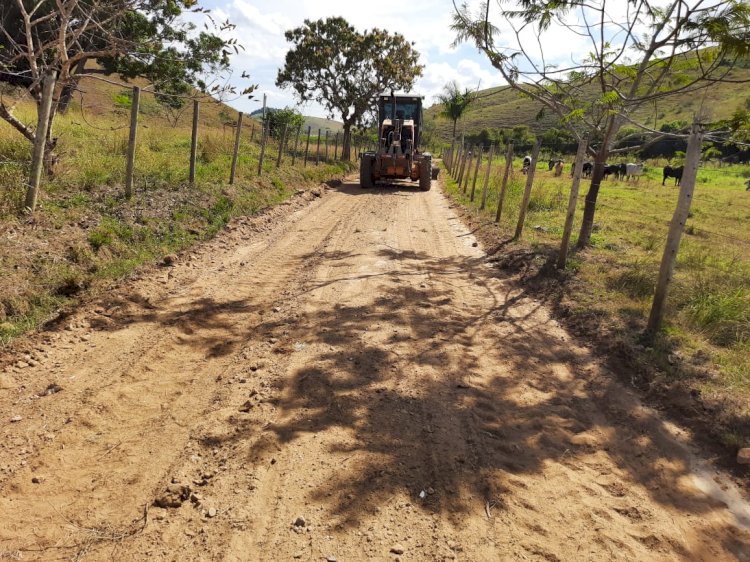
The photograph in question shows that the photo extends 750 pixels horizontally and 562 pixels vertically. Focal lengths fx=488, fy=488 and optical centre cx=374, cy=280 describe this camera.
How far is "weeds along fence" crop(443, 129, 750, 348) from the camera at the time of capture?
5.21 m

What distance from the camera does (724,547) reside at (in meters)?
2.67

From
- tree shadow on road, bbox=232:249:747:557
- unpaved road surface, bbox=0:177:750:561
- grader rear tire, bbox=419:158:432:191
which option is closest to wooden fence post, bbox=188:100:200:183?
unpaved road surface, bbox=0:177:750:561

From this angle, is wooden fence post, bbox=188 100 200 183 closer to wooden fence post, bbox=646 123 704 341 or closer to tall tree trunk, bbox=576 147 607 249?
tall tree trunk, bbox=576 147 607 249

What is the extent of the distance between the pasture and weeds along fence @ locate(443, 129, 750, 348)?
19 mm

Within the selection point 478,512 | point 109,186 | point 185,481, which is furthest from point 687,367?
point 109,186

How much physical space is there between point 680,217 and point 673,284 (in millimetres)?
2414

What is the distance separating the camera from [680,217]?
195 inches

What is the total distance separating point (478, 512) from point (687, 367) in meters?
3.00

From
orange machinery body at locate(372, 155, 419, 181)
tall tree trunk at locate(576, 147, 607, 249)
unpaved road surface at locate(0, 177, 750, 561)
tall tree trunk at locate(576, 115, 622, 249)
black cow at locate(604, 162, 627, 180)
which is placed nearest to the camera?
unpaved road surface at locate(0, 177, 750, 561)

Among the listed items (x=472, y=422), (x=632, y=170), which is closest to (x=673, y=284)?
(x=472, y=422)

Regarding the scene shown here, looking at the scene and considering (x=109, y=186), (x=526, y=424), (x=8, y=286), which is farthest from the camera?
(x=109, y=186)

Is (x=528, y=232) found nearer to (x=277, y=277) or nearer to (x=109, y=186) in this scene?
(x=277, y=277)

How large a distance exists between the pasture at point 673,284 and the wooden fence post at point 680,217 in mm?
342

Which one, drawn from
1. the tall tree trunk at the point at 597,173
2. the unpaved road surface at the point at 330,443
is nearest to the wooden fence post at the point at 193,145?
the unpaved road surface at the point at 330,443
